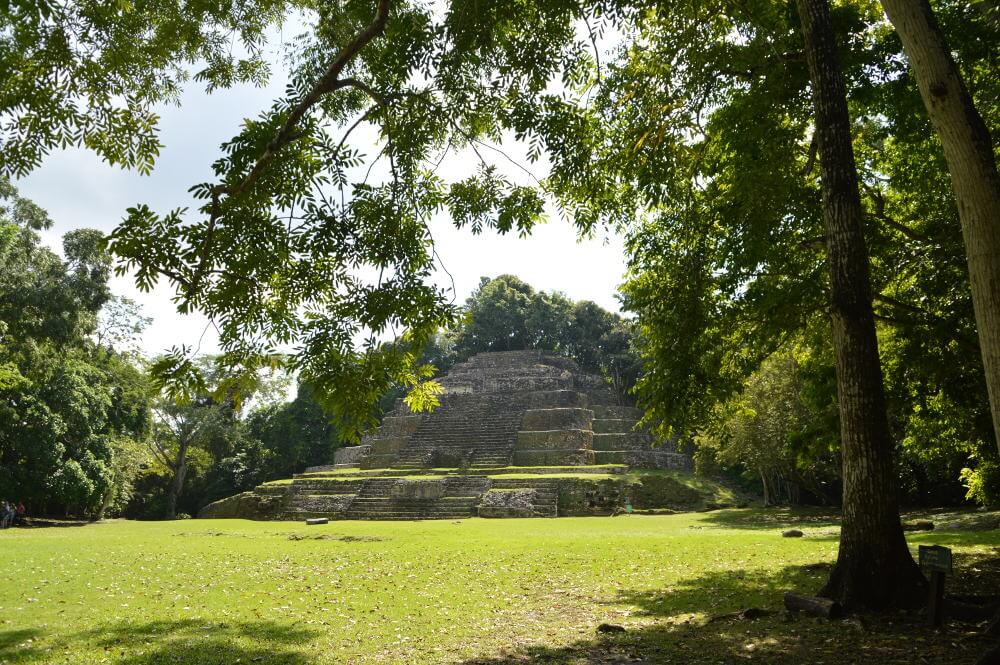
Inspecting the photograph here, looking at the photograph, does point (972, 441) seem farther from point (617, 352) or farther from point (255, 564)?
point (617, 352)

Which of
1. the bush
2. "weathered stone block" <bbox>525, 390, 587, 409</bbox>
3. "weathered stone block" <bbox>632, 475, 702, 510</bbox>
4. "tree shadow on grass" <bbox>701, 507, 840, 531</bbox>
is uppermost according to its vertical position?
"weathered stone block" <bbox>525, 390, 587, 409</bbox>

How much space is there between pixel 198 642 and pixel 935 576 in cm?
582

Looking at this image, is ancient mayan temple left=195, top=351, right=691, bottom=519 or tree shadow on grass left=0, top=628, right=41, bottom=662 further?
ancient mayan temple left=195, top=351, right=691, bottom=519

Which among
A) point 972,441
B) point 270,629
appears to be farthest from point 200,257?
point 972,441

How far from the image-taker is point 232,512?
26625 mm

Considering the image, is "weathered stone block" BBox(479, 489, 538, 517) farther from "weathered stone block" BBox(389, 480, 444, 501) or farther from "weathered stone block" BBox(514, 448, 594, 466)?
"weathered stone block" BBox(514, 448, 594, 466)

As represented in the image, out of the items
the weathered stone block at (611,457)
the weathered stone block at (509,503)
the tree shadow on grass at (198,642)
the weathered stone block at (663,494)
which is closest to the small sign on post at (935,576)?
the tree shadow on grass at (198,642)

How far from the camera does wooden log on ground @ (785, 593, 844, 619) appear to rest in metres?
5.81

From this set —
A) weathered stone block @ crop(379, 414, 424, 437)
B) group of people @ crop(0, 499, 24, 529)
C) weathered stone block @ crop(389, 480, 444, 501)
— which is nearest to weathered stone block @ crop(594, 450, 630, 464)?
weathered stone block @ crop(389, 480, 444, 501)

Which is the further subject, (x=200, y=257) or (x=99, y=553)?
(x=99, y=553)

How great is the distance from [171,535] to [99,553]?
17.8ft

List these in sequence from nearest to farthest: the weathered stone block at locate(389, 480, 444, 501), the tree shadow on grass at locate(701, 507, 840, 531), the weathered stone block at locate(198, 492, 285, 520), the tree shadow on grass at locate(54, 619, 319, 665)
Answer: the tree shadow on grass at locate(54, 619, 319, 665) → the tree shadow on grass at locate(701, 507, 840, 531) → the weathered stone block at locate(389, 480, 444, 501) → the weathered stone block at locate(198, 492, 285, 520)

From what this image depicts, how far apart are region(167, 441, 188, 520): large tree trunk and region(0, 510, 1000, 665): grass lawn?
22.0m

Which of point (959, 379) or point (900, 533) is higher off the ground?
point (959, 379)
